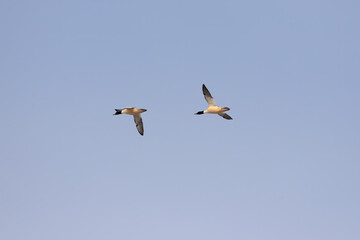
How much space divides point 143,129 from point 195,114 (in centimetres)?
1154

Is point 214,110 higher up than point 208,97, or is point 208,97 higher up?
point 208,97

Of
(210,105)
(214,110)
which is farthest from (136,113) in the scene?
(214,110)

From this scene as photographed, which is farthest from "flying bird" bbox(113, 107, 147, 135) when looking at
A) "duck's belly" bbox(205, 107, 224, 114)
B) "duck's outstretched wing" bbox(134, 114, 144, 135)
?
"duck's belly" bbox(205, 107, 224, 114)

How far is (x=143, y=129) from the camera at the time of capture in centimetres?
10981

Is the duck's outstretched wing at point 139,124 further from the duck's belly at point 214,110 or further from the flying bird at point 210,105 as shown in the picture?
the duck's belly at point 214,110

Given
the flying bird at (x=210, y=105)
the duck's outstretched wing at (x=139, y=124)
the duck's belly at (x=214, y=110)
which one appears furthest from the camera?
the duck's outstretched wing at (x=139, y=124)

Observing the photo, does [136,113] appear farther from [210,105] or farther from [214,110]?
[214,110]

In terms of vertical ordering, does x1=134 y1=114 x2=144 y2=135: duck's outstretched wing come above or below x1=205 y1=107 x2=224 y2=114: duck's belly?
above

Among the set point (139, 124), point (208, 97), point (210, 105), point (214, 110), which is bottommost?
point (214, 110)

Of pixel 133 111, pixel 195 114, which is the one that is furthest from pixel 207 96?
pixel 133 111

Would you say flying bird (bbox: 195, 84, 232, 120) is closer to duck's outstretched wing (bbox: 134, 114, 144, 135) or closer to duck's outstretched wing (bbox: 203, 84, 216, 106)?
duck's outstretched wing (bbox: 203, 84, 216, 106)

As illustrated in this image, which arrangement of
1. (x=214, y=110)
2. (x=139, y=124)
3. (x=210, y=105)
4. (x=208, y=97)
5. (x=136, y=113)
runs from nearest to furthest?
(x=214, y=110)
(x=208, y=97)
(x=210, y=105)
(x=136, y=113)
(x=139, y=124)

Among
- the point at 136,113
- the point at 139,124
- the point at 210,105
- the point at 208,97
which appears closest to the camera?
the point at 208,97

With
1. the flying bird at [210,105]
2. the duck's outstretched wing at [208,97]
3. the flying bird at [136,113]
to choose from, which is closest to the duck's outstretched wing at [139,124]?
the flying bird at [136,113]
